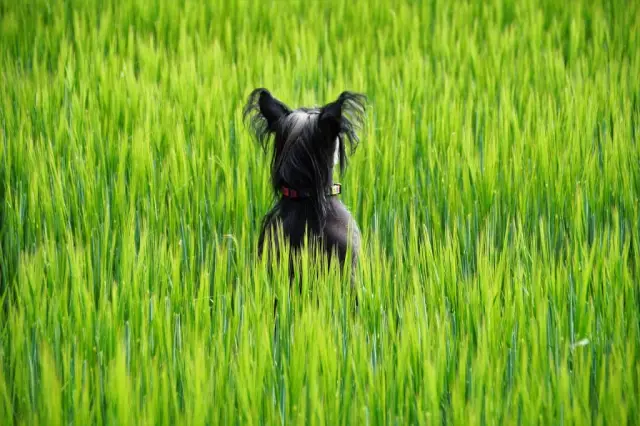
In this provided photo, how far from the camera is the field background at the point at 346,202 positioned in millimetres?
2090

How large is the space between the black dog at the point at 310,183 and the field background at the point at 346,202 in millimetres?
173

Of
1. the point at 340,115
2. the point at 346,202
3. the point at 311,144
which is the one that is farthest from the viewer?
the point at 346,202

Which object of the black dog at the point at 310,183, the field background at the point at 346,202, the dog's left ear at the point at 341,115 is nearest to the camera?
the field background at the point at 346,202

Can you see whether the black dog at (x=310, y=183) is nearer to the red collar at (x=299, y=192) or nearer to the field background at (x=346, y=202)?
the red collar at (x=299, y=192)

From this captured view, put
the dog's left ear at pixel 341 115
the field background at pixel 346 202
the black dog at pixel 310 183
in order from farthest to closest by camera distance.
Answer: the black dog at pixel 310 183
the dog's left ear at pixel 341 115
the field background at pixel 346 202

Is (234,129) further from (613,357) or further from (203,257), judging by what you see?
(613,357)

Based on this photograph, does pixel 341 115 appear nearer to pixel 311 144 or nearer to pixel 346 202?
pixel 311 144

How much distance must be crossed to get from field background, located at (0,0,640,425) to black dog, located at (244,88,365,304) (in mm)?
173

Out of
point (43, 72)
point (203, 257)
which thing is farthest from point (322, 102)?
point (43, 72)

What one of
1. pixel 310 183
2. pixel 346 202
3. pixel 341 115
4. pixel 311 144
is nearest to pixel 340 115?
pixel 341 115

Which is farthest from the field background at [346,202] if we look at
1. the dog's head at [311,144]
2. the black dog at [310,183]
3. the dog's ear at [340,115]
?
the dog's ear at [340,115]

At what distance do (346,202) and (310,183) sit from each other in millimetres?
818

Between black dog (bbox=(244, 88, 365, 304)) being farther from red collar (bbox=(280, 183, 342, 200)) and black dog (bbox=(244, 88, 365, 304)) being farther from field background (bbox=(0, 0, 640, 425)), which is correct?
field background (bbox=(0, 0, 640, 425))

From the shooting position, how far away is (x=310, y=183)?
277cm
